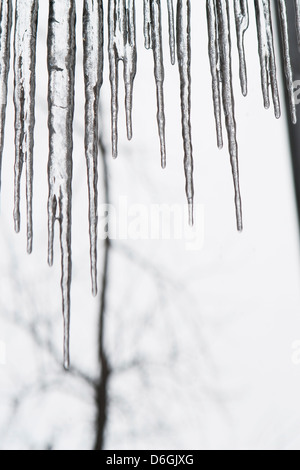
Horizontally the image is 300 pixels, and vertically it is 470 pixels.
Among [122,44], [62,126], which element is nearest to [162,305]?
[62,126]

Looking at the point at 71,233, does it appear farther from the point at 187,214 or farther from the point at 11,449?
A: the point at 11,449

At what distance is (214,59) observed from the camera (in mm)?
745

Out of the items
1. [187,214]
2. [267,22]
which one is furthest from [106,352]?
[267,22]

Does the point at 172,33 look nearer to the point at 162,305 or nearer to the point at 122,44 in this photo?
the point at 122,44

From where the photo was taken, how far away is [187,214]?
72 cm

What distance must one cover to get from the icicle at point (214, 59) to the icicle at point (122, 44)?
13 centimetres

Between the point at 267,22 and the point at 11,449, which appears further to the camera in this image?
the point at 267,22

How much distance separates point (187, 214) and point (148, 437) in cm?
36

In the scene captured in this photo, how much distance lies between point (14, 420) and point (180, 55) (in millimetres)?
650

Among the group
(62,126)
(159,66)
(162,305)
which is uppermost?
(159,66)

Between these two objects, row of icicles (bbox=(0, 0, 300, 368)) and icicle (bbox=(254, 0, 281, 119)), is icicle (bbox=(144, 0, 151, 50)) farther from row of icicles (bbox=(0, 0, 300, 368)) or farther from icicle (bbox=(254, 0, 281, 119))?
icicle (bbox=(254, 0, 281, 119))

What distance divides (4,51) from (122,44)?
195mm
